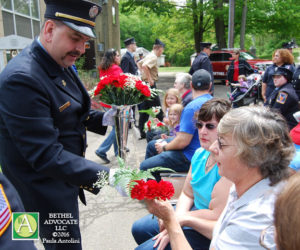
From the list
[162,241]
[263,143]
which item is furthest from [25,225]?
[263,143]

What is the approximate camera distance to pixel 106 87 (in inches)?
101

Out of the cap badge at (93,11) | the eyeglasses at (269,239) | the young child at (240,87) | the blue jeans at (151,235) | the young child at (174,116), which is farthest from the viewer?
the young child at (240,87)

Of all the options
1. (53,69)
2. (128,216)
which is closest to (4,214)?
(53,69)

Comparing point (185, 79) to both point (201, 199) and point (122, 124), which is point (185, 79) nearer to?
point (122, 124)

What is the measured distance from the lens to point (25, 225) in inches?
53.7

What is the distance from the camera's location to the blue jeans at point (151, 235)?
204 cm

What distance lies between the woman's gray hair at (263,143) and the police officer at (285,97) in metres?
3.33

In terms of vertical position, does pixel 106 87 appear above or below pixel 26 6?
below

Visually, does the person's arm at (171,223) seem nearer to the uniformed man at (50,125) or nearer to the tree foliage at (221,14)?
the uniformed man at (50,125)

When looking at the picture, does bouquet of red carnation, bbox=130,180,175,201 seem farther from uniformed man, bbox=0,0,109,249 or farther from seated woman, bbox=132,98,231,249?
seated woman, bbox=132,98,231,249

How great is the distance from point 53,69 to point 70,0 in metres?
0.43

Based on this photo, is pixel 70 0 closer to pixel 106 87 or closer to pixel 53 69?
pixel 53 69

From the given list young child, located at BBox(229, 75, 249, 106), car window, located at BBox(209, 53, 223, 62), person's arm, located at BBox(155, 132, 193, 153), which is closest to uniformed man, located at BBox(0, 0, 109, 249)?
person's arm, located at BBox(155, 132, 193, 153)

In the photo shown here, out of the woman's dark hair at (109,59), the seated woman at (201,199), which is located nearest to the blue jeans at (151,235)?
the seated woman at (201,199)
